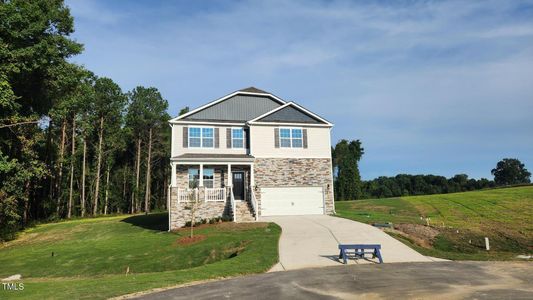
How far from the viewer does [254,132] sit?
26.6m

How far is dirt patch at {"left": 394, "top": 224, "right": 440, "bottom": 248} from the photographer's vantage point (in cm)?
1814

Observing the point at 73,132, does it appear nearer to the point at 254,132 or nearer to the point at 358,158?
the point at 254,132

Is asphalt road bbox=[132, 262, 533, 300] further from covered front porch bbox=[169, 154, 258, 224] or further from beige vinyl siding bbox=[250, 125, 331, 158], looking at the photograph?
beige vinyl siding bbox=[250, 125, 331, 158]

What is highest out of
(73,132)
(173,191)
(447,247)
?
(73,132)

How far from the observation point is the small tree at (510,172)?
107562mm

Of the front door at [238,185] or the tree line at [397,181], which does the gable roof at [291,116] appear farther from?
the tree line at [397,181]

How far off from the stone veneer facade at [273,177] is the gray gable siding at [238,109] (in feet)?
12.6

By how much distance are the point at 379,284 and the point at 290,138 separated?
17603mm

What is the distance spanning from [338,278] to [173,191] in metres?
15.1

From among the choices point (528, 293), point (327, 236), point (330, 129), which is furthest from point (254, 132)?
point (528, 293)

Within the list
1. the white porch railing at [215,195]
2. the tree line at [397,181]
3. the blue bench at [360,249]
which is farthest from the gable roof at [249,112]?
the tree line at [397,181]

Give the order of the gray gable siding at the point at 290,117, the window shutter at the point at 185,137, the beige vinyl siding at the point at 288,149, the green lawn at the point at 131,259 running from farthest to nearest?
the gray gable siding at the point at 290,117 → the beige vinyl siding at the point at 288,149 → the window shutter at the point at 185,137 → the green lawn at the point at 131,259

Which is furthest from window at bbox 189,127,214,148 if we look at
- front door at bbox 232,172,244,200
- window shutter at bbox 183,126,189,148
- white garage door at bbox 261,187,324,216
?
white garage door at bbox 261,187,324,216

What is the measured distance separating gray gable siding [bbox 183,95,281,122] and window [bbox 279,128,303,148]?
283cm
